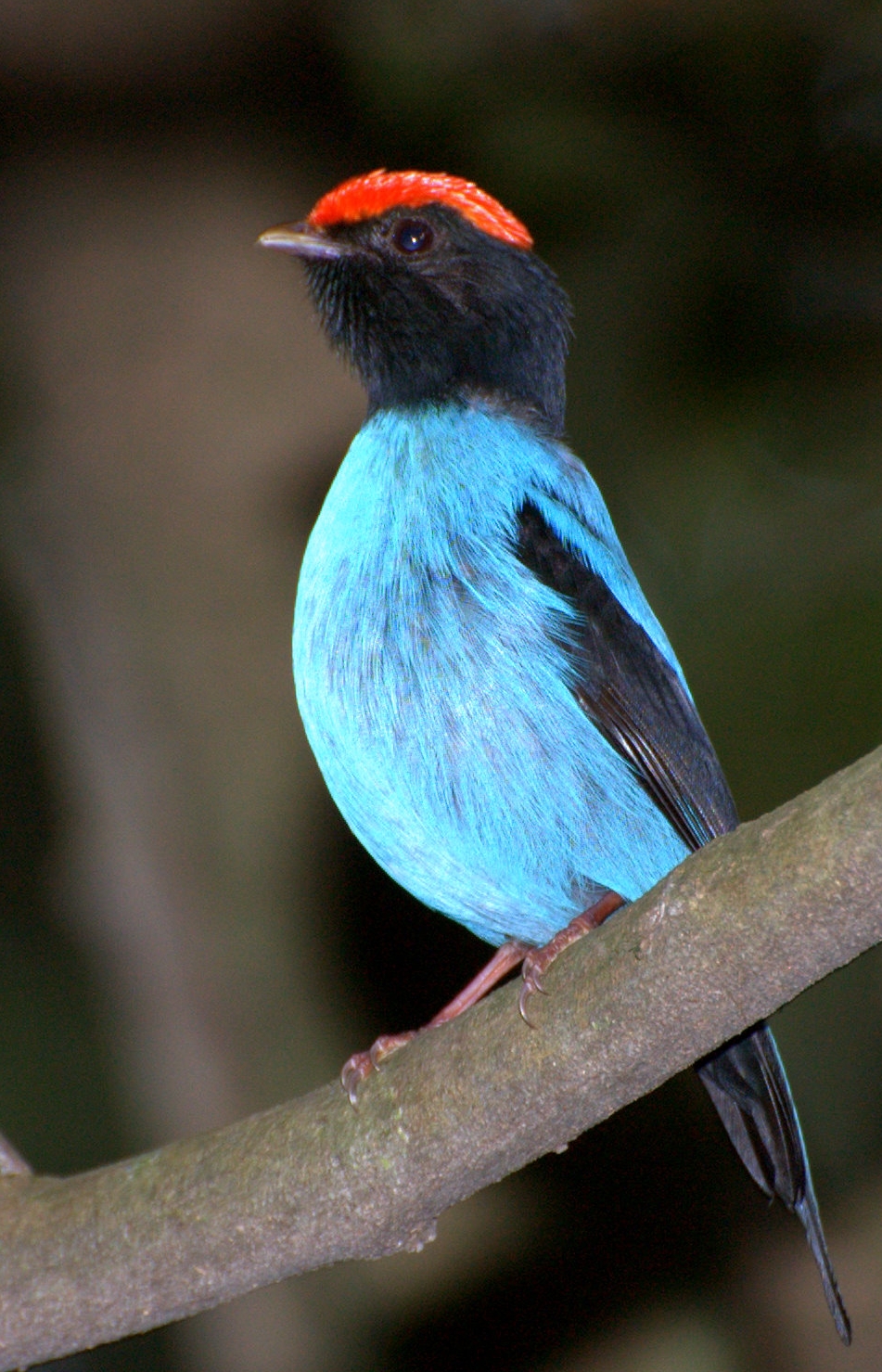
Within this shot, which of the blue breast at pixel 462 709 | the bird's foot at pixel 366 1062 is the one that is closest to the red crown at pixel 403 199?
the blue breast at pixel 462 709

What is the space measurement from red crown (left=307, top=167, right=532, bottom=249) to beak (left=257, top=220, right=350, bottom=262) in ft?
0.23

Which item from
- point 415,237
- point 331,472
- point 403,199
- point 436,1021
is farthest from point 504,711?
point 331,472

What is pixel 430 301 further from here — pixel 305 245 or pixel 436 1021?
pixel 436 1021

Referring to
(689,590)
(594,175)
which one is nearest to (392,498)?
(689,590)

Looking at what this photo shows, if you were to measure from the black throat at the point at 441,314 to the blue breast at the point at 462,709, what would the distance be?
1.54 ft

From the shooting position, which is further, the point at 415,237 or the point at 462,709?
the point at 415,237

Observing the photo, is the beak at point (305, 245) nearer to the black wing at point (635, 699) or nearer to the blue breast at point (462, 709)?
the blue breast at point (462, 709)

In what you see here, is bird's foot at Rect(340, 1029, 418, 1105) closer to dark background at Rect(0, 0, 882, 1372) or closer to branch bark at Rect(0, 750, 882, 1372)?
branch bark at Rect(0, 750, 882, 1372)

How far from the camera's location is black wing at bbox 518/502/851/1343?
3.63 metres

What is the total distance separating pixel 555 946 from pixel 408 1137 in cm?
51

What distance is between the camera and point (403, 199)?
4.48 meters

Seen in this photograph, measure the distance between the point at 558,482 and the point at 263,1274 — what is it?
206 cm

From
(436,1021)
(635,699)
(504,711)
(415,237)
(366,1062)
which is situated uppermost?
(415,237)

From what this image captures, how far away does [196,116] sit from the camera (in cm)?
648
